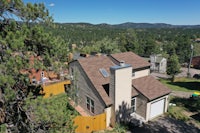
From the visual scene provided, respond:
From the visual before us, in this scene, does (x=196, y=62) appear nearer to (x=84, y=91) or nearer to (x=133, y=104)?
(x=133, y=104)

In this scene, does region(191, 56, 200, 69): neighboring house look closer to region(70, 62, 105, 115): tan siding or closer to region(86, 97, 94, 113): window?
region(70, 62, 105, 115): tan siding

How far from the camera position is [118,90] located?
15.0 m

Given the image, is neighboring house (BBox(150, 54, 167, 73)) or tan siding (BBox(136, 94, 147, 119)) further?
neighboring house (BBox(150, 54, 167, 73))

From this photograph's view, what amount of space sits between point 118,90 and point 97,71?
156 inches

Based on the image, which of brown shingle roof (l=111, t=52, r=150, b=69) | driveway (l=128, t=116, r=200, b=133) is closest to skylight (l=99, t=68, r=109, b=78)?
brown shingle roof (l=111, t=52, r=150, b=69)

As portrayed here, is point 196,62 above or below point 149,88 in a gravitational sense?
below

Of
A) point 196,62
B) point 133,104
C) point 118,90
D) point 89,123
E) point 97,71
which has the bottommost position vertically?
point 196,62

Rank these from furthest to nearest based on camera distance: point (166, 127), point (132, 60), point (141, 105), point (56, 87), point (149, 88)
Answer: point (56, 87), point (132, 60), point (149, 88), point (141, 105), point (166, 127)

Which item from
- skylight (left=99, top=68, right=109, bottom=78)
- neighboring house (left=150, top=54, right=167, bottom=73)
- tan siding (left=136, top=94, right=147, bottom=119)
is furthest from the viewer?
neighboring house (left=150, top=54, right=167, bottom=73)

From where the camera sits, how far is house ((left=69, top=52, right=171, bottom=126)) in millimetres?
15102

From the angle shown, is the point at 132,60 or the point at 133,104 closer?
the point at 133,104

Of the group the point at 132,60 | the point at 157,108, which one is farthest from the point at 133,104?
the point at 132,60

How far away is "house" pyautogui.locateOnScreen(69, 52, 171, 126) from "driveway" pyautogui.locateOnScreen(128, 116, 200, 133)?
0.82 meters

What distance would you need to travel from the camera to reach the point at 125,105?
15.8 meters
